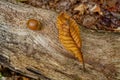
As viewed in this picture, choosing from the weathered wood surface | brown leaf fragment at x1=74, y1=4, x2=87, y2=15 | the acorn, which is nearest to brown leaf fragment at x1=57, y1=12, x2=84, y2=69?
the weathered wood surface

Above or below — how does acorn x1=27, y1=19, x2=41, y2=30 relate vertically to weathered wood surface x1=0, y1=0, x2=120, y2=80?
above

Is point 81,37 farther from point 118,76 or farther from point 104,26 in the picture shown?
point 104,26

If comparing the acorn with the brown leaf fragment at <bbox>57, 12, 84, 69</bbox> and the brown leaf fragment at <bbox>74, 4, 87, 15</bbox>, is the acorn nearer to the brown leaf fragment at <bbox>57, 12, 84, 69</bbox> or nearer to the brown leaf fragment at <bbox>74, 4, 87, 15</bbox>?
the brown leaf fragment at <bbox>57, 12, 84, 69</bbox>

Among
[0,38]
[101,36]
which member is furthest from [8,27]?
[101,36]

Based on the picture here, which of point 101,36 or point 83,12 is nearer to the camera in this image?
point 101,36

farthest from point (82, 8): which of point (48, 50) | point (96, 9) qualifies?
point (48, 50)

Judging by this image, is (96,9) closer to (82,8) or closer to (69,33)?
(82,8)
